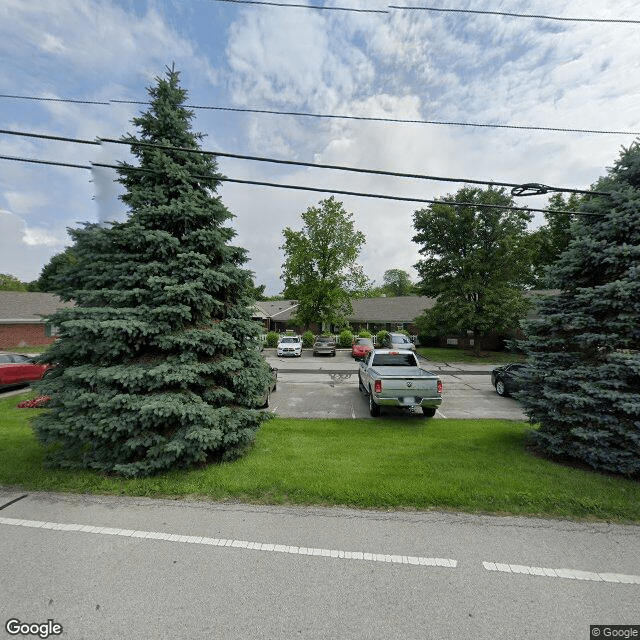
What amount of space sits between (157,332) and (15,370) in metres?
11.5

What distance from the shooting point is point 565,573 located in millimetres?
3178

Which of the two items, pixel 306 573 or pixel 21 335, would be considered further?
pixel 21 335

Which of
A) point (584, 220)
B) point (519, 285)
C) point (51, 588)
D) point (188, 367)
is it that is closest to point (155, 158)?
point (188, 367)

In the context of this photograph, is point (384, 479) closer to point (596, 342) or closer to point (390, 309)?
point (596, 342)

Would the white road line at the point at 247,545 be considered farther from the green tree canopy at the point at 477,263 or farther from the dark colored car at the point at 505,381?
the green tree canopy at the point at 477,263

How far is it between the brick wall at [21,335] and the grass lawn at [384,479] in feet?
83.5

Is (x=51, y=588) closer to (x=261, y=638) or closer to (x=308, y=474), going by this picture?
(x=261, y=638)

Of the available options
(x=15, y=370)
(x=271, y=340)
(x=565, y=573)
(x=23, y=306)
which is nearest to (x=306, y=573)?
(x=565, y=573)

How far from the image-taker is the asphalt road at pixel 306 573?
2.59m

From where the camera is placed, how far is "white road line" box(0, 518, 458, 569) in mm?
3338

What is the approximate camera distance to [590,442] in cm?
538

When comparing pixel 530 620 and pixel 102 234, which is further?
pixel 102 234

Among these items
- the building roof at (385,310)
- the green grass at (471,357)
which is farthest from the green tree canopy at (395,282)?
the green grass at (471,357)

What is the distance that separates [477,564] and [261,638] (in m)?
2.21
